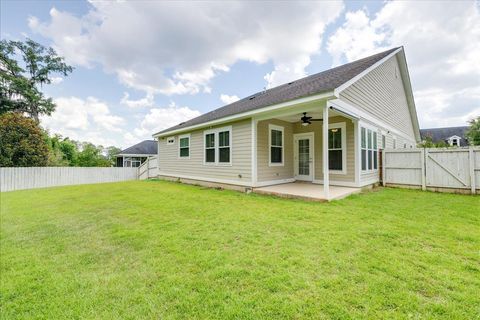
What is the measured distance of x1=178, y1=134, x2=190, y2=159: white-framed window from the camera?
11073 millimetres

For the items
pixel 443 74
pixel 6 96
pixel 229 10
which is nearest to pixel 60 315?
pixel 229 10

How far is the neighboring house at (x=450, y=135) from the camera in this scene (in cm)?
2667

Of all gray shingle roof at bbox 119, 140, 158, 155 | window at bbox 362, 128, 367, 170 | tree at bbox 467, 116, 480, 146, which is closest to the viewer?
window at bbox 362, 128, 367, 170

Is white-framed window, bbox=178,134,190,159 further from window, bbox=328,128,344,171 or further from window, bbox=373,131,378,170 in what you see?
window, bbox=373,131,378,170

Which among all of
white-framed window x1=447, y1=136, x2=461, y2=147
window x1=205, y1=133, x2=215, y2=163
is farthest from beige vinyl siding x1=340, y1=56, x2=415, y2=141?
white-framed window x1=447, y1=136, x2=461, y2=147

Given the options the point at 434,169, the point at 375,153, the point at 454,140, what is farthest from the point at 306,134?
the point at 454,140

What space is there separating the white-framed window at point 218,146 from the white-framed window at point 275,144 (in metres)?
1.60

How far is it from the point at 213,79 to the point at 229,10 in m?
6.65

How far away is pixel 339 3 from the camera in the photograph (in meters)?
8.42

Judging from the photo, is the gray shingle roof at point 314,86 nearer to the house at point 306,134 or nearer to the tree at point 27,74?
the house at point 306,134

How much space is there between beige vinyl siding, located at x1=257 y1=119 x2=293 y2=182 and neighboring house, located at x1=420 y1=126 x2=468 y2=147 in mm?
26933

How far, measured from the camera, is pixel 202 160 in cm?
998

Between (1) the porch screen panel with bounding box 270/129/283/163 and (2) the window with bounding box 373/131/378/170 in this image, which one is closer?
(1) the porch screen panel with bounding box 270/129/283/163

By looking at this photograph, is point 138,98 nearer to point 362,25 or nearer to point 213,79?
point 213,79
